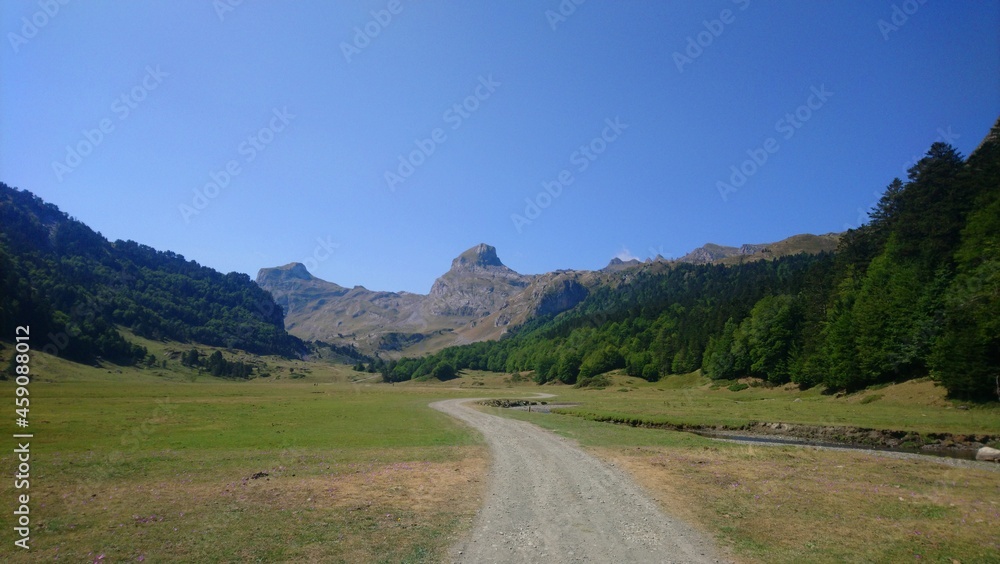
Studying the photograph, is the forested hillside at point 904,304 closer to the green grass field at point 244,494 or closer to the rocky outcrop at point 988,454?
the rocky outcrop at point 988,454

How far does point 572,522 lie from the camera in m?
14.8

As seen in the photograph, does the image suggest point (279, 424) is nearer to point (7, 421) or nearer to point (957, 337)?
point (7, 421)

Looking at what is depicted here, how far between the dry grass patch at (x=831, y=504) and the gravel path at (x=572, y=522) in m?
1.19

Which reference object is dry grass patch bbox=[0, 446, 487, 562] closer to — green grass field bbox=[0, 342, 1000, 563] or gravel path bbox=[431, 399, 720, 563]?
green grass field bbox=[0, 342, 1000, 563]

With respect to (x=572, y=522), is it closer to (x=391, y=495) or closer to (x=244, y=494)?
(x=391, y=495)

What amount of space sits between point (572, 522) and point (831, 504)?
34.2 feet

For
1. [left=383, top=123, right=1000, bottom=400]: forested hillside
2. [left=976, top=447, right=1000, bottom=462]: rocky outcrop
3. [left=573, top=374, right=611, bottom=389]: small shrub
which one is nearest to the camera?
[left=976, top=447, right=1000, bottom=462]: rocky outcrop

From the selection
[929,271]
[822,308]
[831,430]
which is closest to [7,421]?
[831,430]

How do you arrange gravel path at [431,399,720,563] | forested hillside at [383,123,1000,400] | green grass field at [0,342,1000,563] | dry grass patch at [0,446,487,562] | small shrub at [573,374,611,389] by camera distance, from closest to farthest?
gravel path at [431,399,720,563]
dry grass patch at [0,446,487,562]
green grass field at [0,342,1000,563]
forested hillside at [383,123,1000,400]
small shrub at [573,374,611,389]

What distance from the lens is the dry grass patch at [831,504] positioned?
1256 cm

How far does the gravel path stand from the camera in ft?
39.5

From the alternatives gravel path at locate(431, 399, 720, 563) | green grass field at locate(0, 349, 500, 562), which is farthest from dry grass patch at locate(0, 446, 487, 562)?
gravel path at locate(431, 399, 720, 563)

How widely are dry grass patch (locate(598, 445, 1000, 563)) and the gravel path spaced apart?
119 centimetres

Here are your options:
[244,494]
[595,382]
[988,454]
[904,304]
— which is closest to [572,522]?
[244,494]
